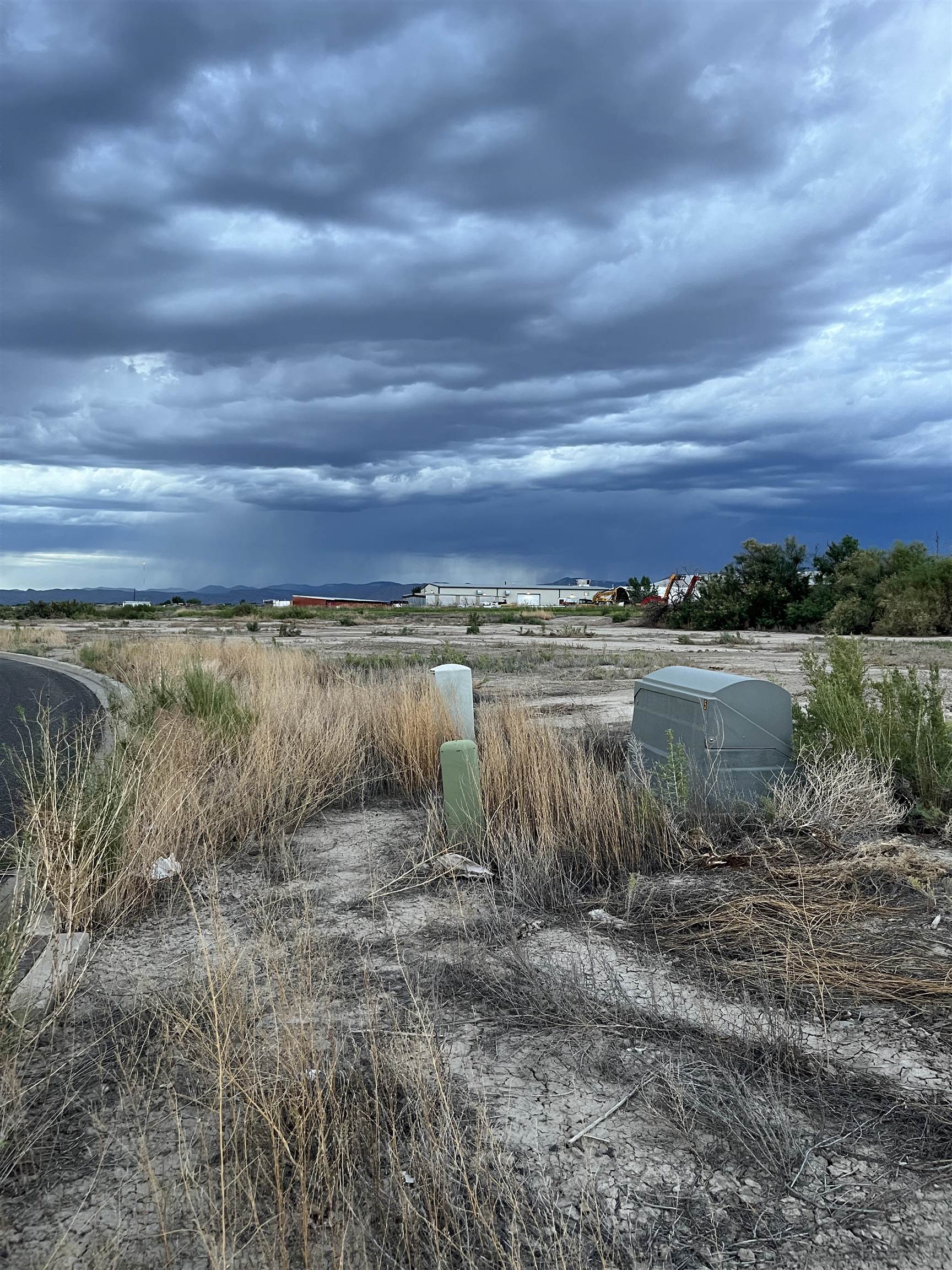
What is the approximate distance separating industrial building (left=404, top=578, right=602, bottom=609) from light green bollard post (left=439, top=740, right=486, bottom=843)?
125402 mm

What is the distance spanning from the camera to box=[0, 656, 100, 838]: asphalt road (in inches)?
353

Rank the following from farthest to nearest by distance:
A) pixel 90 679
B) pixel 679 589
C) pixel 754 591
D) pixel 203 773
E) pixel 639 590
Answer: pixel 639 590
pixel 679 589
pixel 754 591
pixel 90 679
pixel 203 773

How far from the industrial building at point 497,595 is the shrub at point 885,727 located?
12379 cm

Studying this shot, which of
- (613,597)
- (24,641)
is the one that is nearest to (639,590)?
(613,597)

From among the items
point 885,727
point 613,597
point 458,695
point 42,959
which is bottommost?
point 42,959

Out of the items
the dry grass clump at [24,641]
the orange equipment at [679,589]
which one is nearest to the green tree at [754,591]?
the orange equipment at [679,589]

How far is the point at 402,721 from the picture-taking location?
9734 mm

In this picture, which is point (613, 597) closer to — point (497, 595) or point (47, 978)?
point (497, 595)

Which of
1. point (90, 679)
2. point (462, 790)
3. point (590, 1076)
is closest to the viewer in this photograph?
point (590, 1076)

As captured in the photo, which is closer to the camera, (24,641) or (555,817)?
(555,817)

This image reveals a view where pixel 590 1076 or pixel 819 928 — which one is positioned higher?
pixel 819 928

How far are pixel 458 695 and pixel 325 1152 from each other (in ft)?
22.9

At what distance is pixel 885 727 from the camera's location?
320 inches

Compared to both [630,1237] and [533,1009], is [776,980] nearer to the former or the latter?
[533,1009]
